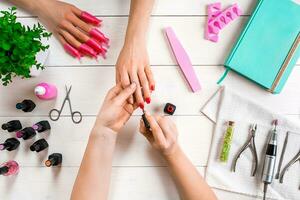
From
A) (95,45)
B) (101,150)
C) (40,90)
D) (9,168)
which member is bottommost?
(9,168)

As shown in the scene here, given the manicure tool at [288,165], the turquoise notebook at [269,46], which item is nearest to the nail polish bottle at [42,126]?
the turquoise notebook at [269,46]

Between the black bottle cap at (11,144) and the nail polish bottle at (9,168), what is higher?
the black bottle cap at (11,144)

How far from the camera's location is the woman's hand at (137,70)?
0.79m

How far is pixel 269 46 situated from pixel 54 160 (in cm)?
58

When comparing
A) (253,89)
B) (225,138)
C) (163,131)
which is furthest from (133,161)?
(253,89)

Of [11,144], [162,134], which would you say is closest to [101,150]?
[162,134]

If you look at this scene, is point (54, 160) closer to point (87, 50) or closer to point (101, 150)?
point (101, 150)

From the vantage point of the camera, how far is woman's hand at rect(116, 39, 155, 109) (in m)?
0.79

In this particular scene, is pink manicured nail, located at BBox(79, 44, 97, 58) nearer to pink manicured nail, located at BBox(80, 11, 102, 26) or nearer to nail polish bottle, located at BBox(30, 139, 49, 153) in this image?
pink manicured nail, located at BBox(80, 11, 102, 26)

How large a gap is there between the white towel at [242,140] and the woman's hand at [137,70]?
16cm

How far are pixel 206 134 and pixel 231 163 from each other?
92 mm

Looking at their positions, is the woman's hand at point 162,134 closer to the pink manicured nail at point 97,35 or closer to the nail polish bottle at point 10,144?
the pink manicured nail at point 97,35

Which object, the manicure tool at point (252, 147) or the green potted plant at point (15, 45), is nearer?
the green potted plant at point (15, 45)

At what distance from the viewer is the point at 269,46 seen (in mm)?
829
